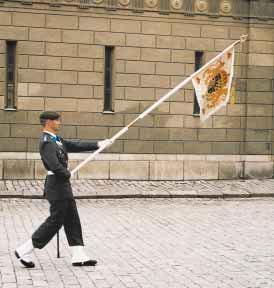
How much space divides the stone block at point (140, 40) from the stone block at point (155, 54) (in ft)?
0.47

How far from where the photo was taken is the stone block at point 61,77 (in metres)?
20.0

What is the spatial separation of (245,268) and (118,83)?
11.7 m

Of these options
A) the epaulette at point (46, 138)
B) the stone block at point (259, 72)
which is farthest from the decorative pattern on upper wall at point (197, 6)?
the epaulette at point (46, 138)

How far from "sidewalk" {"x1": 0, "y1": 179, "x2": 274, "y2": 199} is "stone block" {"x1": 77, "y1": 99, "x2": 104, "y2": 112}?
2011 millimetres

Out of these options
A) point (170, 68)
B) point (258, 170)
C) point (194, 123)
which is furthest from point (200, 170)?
point (170, 68)

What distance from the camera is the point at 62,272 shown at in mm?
9148

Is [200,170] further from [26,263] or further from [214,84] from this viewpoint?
[26,263]

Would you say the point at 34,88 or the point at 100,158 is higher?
the point at 34,88

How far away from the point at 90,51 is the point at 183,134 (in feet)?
11.9

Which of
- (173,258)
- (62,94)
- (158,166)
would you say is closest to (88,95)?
(62,94)

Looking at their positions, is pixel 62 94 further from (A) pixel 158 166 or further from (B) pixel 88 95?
(A) pixel 158 166

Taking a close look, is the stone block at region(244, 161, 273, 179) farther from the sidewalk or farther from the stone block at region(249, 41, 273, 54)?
the stone block at region(249, 41, 273, 54)

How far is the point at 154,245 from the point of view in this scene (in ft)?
37.1

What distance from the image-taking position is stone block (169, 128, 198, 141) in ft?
69.3
